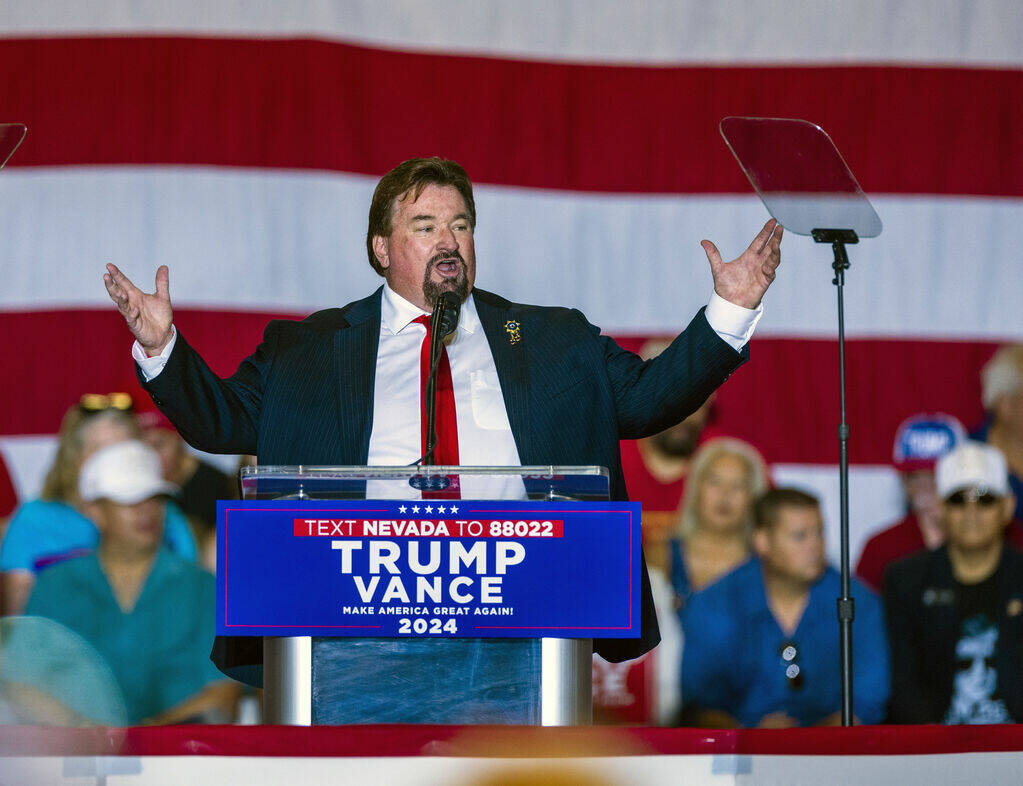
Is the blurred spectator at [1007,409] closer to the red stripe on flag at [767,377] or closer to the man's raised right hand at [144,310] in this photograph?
the red stripe on flag at [767,377]

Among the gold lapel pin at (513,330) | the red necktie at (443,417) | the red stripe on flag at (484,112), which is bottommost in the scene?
the red necktie at (443,417)

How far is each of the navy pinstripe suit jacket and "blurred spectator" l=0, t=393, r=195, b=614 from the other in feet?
5.98

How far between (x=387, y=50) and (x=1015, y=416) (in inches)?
90.1

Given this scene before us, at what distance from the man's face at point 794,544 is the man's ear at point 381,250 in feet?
6.36

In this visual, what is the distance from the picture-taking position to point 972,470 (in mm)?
4238

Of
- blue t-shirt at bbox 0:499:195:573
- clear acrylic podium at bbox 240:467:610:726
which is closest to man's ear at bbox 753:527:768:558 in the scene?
blue t-shirt at bbox 0:499:195:573

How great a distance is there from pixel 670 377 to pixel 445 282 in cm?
38

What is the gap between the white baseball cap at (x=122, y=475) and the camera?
4016 mm

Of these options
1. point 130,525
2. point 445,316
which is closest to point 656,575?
point 130,525

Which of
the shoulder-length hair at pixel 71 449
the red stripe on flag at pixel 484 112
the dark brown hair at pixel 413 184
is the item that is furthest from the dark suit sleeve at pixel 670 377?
the red stripe on flag at pixel 484 112

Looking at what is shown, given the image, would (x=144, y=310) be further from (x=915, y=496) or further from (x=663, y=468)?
(x=915, y=496)

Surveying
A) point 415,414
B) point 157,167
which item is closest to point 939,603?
point 415,414

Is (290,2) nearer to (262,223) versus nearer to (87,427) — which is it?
(262,223)

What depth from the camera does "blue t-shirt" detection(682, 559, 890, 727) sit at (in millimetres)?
3977
